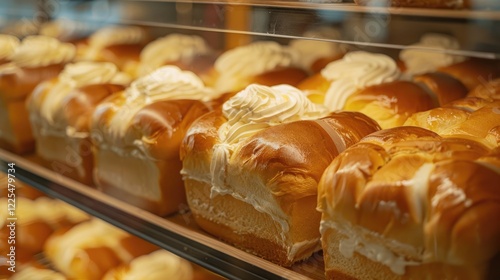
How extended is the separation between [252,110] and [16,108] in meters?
1.39

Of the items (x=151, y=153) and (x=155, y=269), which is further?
(x=155, y=269)

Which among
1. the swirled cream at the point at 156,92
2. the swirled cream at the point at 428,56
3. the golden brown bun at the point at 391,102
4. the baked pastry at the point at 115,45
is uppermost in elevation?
the swirled cream at the point at 428,56

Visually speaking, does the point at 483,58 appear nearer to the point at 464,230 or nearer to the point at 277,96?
the point at 277,96

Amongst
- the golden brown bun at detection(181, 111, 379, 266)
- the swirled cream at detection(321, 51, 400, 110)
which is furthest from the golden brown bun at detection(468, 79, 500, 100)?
the golden brown bun at detection(181, 111, 379, 266)

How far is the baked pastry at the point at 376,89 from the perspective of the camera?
1.62 m

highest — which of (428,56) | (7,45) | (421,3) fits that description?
(421,3)

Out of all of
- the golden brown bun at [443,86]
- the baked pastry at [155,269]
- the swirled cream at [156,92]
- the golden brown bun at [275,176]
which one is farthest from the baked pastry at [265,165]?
the baked pastry at [155,269]

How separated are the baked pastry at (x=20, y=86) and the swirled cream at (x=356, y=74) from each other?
1314 mm

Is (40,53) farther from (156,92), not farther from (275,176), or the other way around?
(275,176)

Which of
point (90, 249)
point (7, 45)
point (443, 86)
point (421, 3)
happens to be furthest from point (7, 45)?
point (421, 3)

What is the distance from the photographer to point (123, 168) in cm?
180

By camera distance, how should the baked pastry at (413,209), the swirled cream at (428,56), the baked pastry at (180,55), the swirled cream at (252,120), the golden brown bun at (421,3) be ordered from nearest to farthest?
the baked pastry at (413,209) → the golden brown bun at (421,3) → the swirled cream at (252,120) → the swirled cream at (428,56) → the baked pastry at (180,55)

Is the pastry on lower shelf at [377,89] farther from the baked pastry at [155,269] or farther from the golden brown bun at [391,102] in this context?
the baked pastry at [155,269]

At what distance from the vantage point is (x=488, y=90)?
5.37ft
